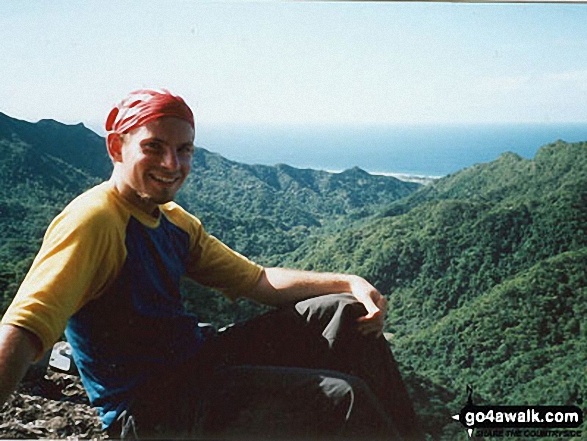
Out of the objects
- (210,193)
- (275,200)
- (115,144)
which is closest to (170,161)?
(115,144)

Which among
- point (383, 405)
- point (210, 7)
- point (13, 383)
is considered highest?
point (210, 7)

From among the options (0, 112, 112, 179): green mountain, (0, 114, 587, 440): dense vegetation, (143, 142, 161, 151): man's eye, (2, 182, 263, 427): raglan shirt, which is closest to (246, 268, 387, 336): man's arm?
(2, 182, 263, 427): raglan shirt

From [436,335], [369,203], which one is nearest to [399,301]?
[436,335]

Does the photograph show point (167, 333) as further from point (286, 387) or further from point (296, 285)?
point (296, 285)

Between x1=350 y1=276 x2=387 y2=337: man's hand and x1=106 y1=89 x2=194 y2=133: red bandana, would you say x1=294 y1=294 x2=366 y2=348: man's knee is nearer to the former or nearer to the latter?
x1=350 y1=276 x2=387 y2=337: man's hand

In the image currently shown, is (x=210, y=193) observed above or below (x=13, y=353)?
above

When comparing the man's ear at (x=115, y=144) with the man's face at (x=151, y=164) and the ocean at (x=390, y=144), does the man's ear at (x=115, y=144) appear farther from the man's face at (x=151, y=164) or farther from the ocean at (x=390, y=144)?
the ocean at (x=390, y=144)

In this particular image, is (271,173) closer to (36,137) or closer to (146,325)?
(36,137)
